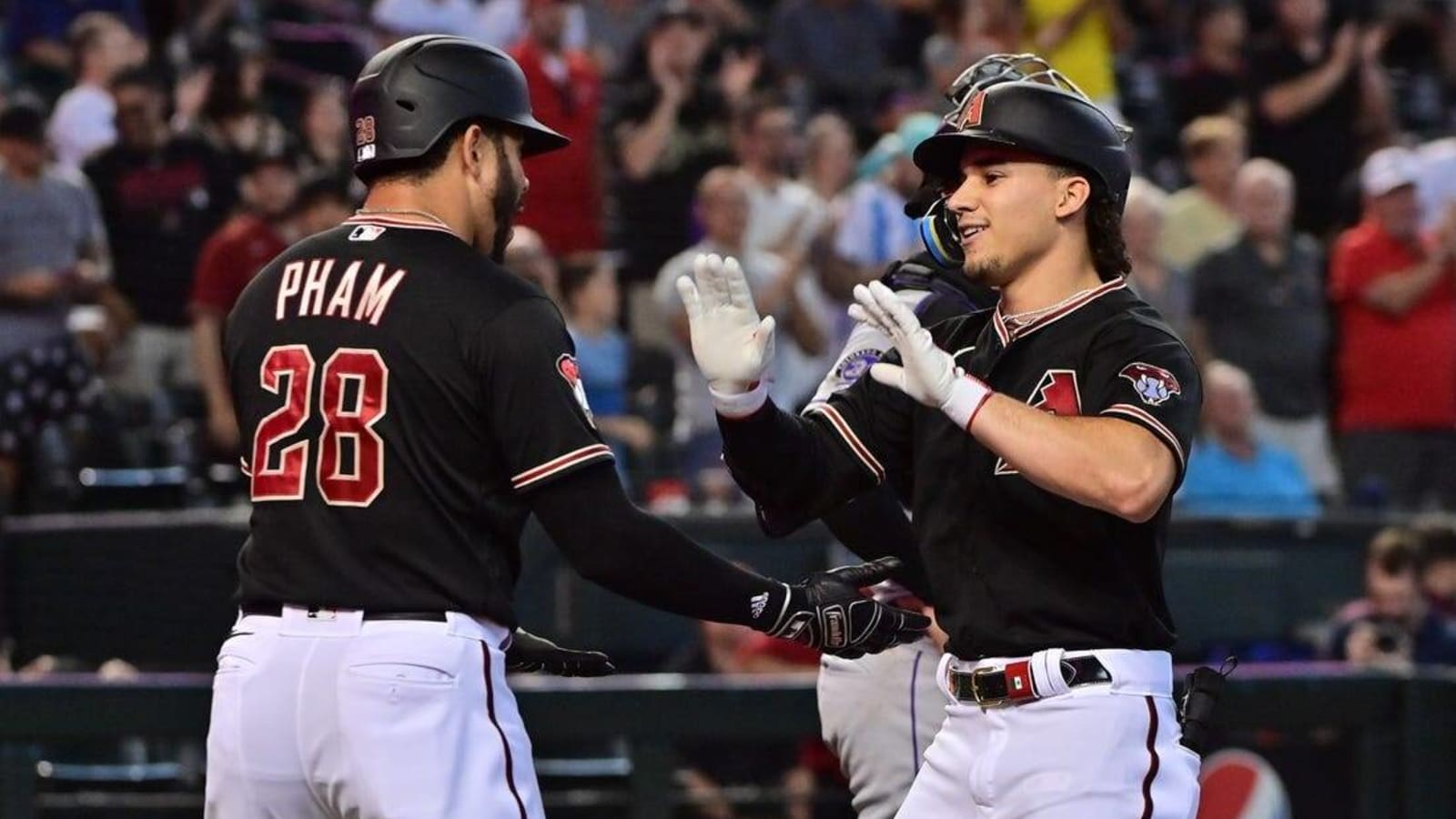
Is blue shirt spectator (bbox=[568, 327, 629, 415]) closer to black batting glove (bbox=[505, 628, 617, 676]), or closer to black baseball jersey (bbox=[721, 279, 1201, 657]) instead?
black batting glove (bbox=[505, 628, 617, 676])

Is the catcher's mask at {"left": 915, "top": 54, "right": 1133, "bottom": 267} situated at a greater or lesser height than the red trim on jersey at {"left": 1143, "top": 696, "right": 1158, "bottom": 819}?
greater

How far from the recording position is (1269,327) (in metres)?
10.3

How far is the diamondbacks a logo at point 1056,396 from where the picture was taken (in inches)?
161

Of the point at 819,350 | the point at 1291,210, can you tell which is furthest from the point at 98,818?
the point at 1291,210

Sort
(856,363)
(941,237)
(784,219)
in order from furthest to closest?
(784,219), (856,363), (941,237)

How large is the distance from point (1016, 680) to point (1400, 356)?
259 inches

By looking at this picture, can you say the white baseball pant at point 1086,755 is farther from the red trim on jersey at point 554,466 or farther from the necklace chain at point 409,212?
the necklace chain at point 409,212

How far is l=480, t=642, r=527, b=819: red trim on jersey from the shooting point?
3.95 m

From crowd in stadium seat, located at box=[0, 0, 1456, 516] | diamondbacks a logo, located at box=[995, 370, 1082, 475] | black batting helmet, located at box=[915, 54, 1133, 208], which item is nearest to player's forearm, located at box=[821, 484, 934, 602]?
diamondbacks a logo, located at box=[995, 370, 1082, 475]

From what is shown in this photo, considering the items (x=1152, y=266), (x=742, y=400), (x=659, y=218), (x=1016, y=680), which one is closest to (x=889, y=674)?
(x=1016, y=680)

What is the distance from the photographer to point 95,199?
9680 mm

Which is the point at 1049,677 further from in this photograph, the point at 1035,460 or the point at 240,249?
the point at 240,249

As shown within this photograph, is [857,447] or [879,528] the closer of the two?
[857,447]

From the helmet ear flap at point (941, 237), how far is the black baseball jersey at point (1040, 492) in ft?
0.85
